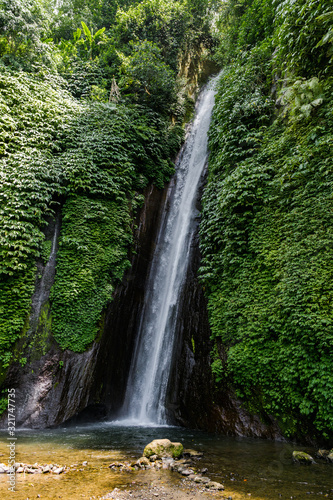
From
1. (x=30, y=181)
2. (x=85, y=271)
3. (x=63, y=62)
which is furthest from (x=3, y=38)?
(x=85, y=271)

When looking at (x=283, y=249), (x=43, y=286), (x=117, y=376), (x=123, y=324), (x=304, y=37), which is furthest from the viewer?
(x=123, y=324)

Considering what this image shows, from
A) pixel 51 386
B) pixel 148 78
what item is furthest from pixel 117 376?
pixel 148 78

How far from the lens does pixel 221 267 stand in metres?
8.71

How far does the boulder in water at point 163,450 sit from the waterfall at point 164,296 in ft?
13.4

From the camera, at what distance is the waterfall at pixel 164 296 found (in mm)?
9109

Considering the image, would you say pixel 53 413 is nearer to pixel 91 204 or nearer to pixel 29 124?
pixel 91 204

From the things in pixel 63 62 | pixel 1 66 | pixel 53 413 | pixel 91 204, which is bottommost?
pixel 53 413

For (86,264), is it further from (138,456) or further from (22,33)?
(22,33)

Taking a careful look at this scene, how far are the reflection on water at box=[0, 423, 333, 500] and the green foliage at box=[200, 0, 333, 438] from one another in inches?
47.8

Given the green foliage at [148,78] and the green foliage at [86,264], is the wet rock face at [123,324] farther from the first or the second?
the green foliage at [148,78]

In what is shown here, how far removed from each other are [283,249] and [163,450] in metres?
4.89

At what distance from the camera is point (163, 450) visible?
15.2 feet

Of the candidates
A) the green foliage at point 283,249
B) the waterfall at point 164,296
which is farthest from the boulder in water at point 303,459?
the waterfall at point 164,296

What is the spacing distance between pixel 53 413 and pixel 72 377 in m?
0.97
